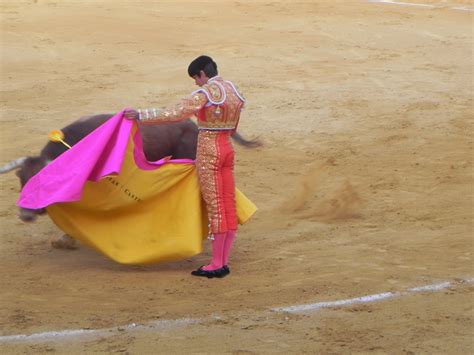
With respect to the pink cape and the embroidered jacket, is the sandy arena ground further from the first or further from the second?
the embroidered jacket

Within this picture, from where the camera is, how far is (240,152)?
32.9 feet

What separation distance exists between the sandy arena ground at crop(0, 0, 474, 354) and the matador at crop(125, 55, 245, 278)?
0.84 feet

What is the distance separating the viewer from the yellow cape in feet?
22.2

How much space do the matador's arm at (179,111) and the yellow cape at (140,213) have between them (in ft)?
1.56

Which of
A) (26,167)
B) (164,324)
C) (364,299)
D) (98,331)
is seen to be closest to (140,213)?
(26,167)

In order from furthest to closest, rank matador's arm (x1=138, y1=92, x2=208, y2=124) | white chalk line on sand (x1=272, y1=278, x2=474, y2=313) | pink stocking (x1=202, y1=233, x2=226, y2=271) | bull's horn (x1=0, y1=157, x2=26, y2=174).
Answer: bull's horn (x1=0, y1=157, x2=26, y2=174), pink stocking (x1=202, y1=233, x2=226, y2=271), matador's arm (x1=138, y1=92, x2=208, y2=124), white chalk line on sand (x1=272, y1=278, x2=474, y2=313)

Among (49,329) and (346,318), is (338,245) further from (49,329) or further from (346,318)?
(49,329)

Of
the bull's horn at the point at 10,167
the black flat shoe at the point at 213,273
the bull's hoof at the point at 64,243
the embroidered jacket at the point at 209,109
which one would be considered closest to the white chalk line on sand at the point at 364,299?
the black flat shoe at the point at 213,273

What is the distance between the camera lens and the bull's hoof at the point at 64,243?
24.3 feet

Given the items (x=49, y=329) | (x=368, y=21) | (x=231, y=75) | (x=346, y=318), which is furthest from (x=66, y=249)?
(x=368, y=21)

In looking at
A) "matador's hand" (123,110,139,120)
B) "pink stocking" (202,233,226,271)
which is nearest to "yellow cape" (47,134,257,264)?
"pink stocking" (202,233,226,271)

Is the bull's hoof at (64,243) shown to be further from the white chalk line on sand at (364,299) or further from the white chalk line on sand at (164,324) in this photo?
the white chalk line on sand at (364,299)

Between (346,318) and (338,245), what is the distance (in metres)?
1.52

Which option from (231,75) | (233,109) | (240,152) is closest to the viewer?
(233,109)
